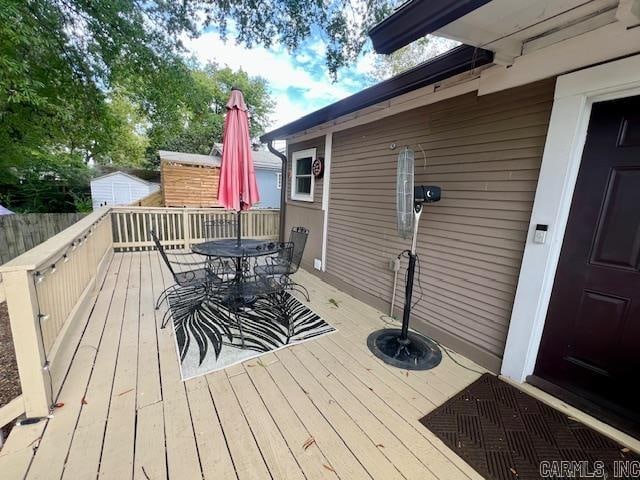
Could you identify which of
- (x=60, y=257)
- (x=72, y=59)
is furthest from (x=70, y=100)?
(x=60, y=257)

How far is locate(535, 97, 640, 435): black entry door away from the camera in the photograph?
1657 millimetres

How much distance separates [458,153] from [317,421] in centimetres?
253

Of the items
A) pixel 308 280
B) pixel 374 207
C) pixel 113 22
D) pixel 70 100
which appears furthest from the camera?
pixel 70 100

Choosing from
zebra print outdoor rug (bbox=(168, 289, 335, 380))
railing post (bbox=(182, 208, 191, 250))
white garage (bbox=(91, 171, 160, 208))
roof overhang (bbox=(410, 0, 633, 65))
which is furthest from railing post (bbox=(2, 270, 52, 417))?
white garage (bbox=(91, 171, 160, 208))

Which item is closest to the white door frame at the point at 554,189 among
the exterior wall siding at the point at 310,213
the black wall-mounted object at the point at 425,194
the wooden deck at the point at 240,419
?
the wooden deck at the point at 240,419

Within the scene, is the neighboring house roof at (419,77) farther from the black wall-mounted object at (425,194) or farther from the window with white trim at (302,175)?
the window with white trim at (302,175)

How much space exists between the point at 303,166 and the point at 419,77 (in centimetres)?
309

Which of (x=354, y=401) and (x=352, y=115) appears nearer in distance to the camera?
(x=354, y=401)

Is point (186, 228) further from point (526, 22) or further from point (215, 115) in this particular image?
point (215, 115)

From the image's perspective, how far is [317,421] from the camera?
1.69 m

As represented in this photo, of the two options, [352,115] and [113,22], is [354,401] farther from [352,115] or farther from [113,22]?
[113,22]

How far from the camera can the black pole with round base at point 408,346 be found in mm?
2330

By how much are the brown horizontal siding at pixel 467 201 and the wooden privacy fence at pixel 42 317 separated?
3.07 metres

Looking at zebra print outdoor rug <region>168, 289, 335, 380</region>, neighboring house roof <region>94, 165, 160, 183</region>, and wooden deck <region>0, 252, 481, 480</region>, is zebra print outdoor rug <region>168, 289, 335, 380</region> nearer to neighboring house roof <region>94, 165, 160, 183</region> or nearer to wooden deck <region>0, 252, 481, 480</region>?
wooden deck <region>0, 252, 481, 480</region>
